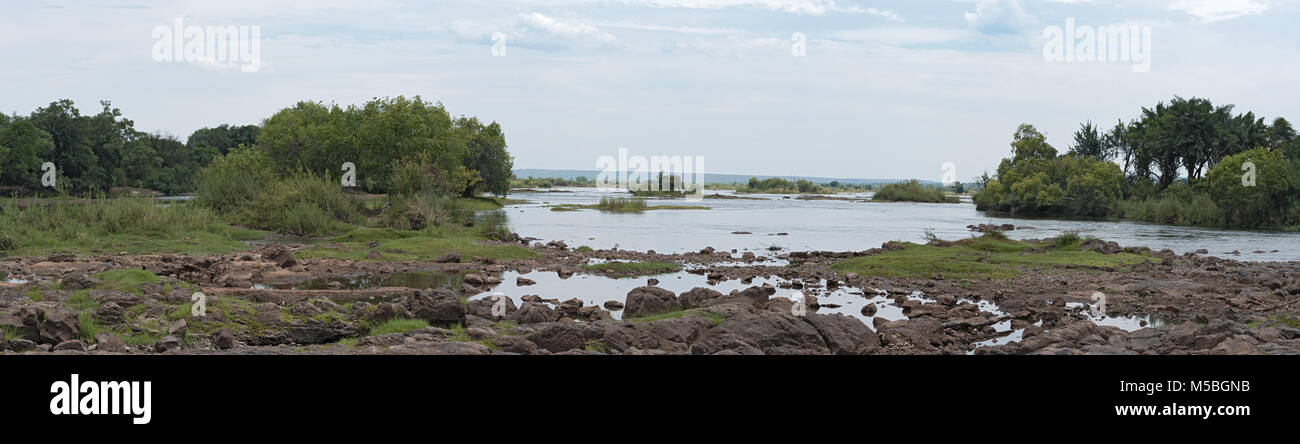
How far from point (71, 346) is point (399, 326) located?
414 cm

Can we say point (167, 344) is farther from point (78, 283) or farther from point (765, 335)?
point (765, 335)

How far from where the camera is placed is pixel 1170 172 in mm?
71438

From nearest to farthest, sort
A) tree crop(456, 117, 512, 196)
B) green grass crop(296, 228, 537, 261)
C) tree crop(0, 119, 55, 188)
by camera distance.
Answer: green grass crop(296, 228, 537, 261) → tree crop(0, 119, 55, 188) → tree crop(456, 117, 512, 196)

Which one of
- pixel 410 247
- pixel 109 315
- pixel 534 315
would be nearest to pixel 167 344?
pixel 109 315

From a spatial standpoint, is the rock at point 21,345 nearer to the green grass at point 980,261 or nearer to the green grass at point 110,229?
the green grass at point 110,229

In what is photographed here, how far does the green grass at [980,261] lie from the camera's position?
75.3 feet

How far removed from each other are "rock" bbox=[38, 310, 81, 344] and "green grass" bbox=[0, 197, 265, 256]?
14.7 m

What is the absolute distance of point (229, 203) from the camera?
127 feet

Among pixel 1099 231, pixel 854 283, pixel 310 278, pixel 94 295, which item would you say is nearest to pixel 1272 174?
pixel 1099 231

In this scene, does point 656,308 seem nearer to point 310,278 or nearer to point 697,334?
point 697,334

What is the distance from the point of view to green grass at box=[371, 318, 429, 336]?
42.5 ft

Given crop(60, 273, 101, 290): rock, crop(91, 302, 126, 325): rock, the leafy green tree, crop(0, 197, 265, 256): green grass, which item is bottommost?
crop(91, 302, 126, 325): rock

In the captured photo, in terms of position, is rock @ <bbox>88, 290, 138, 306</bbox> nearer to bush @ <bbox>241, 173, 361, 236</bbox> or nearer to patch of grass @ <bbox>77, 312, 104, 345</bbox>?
patch of grass @ <bbox>77, 312, 104, 345</bbox>

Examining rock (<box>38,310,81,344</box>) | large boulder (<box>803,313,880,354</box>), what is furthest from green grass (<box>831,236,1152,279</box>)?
rock (<box>38,310,81,344</box>)
